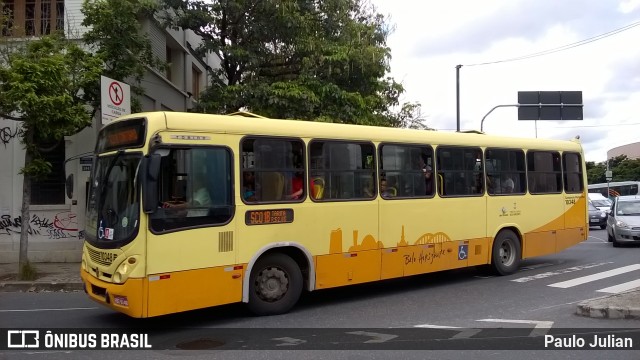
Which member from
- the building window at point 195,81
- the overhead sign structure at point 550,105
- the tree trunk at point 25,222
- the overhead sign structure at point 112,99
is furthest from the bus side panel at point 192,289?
the overhead sign structure at point 550,105

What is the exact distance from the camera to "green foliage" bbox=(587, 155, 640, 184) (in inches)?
2833

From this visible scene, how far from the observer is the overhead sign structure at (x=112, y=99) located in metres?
10.7

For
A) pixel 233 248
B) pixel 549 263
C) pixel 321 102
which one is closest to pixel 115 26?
pixel 321 102

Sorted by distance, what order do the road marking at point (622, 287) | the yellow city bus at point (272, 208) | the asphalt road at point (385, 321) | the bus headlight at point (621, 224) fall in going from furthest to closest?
the bus headlight at point (621, 224) < the road marking at point (622, 287) < the yellow city bus at point (272, 208) < the asphalt road at point (385, 321)

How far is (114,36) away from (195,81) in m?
10.6

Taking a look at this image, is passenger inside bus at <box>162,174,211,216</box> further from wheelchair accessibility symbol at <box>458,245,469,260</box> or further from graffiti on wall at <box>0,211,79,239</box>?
graffiti on wall at <box>0,211,79,239</box>

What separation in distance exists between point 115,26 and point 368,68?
21.3ft

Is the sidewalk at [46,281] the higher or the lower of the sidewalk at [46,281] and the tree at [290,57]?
the lower

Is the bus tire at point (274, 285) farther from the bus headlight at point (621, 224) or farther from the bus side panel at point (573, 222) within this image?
the bus headlight at point (621, 224)

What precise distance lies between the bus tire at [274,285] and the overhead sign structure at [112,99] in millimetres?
4953

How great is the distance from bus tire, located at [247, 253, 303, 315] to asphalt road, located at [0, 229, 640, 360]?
17cm

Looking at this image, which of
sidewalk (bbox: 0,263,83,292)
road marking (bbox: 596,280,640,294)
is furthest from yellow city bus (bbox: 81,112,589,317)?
sidewalk (bbox: 0,263,83,292)

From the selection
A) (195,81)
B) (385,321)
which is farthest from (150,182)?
(195,81)

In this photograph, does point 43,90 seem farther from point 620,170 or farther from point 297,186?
point 620,170
